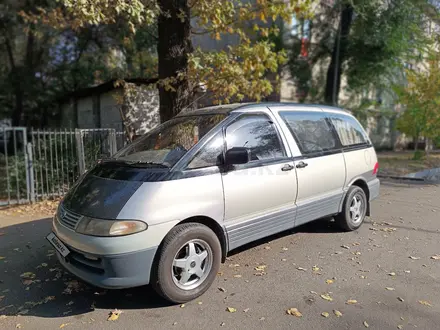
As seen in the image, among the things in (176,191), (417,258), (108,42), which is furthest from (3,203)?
(108,42)

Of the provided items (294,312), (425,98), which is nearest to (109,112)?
(294,312)

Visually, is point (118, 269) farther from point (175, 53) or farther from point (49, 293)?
point (175, 53)

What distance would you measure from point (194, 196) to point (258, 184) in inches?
34.4

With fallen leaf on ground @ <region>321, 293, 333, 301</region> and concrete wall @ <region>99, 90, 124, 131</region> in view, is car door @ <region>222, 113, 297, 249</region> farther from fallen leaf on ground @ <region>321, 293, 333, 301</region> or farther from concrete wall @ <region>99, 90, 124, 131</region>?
concrete wall @ <region>99, 90, 124, 131</region>

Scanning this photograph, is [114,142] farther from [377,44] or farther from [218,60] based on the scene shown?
[377,44]

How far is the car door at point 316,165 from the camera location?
176 inches

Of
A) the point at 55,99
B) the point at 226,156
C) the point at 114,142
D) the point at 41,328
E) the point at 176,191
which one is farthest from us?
the point at 55,99

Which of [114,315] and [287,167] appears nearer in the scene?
[114,315]

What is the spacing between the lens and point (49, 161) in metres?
8.30

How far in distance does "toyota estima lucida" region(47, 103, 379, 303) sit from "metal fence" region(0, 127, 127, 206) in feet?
14.2

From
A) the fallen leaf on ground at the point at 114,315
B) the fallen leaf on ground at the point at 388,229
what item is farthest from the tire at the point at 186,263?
the fallen leaf on ground at the point at 388,229

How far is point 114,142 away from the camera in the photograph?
8781 millimetres

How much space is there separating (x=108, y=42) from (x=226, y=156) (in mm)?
16462

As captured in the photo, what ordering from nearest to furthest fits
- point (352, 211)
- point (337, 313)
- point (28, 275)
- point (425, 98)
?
point (337, 313)
point (28, 275)
point (352, 211)
point (425, 98)
